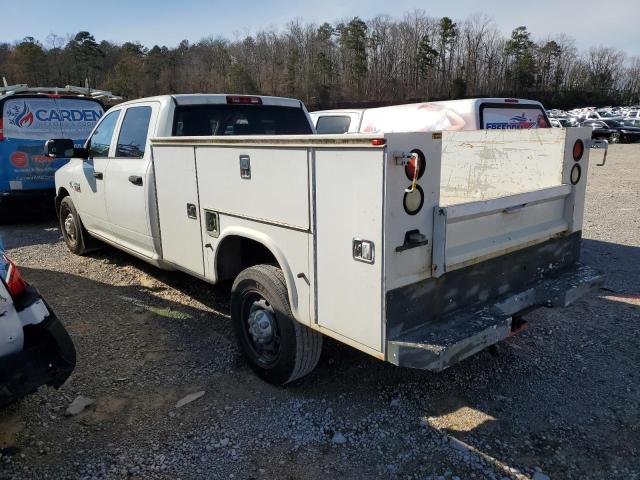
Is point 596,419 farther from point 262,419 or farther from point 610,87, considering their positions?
point 610,87

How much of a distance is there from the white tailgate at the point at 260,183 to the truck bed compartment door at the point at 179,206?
0.21 metres

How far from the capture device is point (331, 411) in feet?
10.8

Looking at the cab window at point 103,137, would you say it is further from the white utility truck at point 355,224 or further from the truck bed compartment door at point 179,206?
the truck bed compartment door at point 179,206

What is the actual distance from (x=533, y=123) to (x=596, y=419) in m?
6.10

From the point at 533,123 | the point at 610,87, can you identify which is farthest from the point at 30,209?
the point at 610,87

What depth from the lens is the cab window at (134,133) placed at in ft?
15.4

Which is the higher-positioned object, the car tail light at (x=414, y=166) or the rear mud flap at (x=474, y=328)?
the car tail light at (x=414, y=166)

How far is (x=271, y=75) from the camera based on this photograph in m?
74.9

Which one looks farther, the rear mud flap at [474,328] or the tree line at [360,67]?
the tree line at [360,67]

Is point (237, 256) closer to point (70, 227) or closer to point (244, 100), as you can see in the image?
point (244, 100)

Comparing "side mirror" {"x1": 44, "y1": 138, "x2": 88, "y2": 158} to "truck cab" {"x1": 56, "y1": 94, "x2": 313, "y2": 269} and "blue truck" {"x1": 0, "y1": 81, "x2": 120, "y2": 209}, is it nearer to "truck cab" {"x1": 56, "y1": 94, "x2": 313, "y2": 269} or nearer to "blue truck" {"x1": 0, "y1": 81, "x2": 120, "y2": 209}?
"truck cab" {"x1": 56, "y1": 94, "x2": 313, "y2": 269}

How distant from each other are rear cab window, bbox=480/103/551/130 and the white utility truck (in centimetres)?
357

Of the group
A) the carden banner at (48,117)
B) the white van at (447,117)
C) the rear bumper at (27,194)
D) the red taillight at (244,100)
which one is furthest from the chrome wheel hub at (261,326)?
the carden banner at (48,117)

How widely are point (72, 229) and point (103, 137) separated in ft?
5.95
